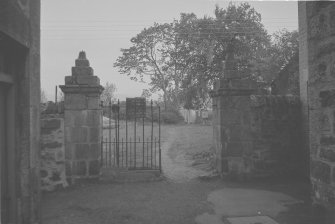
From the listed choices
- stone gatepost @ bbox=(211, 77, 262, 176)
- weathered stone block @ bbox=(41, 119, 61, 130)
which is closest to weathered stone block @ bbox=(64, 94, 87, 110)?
weathered stone block @ bbox=(41, 119, 61, 130)

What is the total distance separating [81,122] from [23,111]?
Answer: 3558 millimetres

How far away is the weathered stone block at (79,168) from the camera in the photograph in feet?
24.6

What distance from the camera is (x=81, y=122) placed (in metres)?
7.50

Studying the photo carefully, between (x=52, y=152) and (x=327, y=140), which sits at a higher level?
(x=327, y=140)

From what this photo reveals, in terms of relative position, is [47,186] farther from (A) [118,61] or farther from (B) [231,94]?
(A) [118,61]

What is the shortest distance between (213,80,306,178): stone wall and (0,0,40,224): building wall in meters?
4.85

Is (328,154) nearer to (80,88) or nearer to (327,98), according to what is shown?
→ (327,98)

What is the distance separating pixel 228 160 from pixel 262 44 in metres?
19.3

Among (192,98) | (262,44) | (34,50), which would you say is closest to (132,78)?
(192,98)

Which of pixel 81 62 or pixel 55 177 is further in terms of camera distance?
pixel 81 62

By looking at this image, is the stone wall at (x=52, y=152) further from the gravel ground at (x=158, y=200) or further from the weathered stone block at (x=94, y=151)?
the weathered stone block at (x=94, y=151)

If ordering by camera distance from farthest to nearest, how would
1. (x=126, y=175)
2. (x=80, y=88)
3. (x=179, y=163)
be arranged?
(x=179, y=163), (x=126, y=175), (x=80, y=88)

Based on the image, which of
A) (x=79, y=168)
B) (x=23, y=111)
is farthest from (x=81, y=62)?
(x=23, y=111)

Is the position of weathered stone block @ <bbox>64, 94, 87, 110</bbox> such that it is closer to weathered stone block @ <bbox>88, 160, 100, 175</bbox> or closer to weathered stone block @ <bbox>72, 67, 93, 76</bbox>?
weathered stone block @ <bbox>72, 67, 93, 76</bbox>
